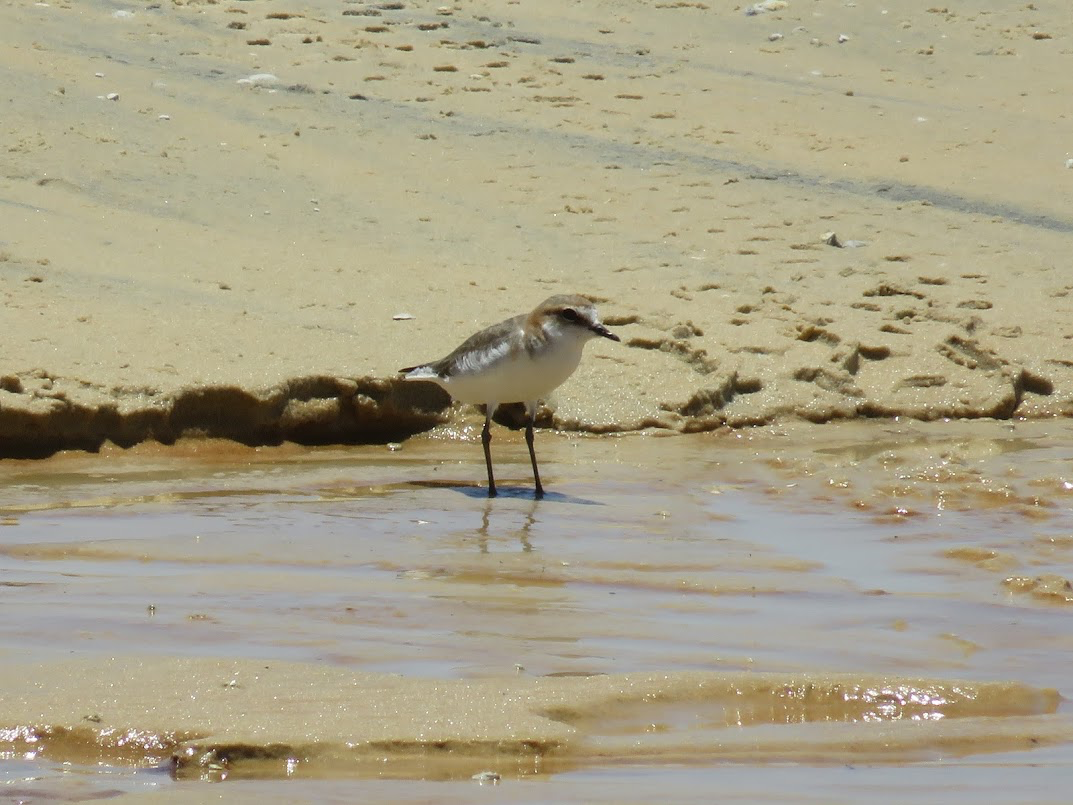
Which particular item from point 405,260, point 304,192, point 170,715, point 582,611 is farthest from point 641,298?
point 170,715

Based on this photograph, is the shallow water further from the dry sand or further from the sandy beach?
the dry sand

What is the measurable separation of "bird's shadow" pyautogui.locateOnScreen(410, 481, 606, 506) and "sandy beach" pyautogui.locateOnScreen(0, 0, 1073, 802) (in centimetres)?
5

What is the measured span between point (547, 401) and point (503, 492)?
4.70 ft

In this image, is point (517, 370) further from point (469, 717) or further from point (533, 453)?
point (469, 717)

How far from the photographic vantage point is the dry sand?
27.2ft

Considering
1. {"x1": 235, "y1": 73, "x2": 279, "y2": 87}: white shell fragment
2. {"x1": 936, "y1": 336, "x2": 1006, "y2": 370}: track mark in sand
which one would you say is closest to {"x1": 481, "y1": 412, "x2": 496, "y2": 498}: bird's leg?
{"x1": 936, "y1": 336, "x2": 1006, "y2": 370}: track mark in sand

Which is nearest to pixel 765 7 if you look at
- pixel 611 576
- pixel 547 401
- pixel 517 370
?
pixel 547 401

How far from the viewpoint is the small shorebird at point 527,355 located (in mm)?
7336

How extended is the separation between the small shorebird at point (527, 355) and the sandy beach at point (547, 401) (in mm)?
441

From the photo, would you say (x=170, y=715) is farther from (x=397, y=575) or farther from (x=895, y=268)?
(x=895, y=268)

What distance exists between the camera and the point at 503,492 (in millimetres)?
7121

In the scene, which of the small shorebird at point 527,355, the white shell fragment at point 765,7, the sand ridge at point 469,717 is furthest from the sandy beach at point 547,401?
the small shorebird at point 527,355

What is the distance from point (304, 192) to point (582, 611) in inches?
266

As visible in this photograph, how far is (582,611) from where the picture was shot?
4.76 meters
